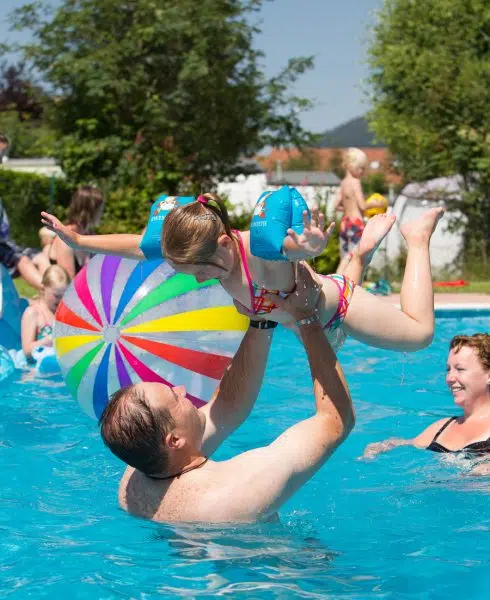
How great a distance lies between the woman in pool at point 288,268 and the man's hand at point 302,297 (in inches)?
1.6

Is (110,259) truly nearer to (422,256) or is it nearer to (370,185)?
(422,256)

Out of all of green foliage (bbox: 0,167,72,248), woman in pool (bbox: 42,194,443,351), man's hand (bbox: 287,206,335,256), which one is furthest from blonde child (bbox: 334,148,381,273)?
man's hand (bbox: 287,206,335,256)

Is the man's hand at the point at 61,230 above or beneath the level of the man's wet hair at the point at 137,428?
above

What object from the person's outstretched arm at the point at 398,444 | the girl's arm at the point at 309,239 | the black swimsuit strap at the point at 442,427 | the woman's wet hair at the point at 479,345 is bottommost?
the person's outstretched arm at the point at 398,444

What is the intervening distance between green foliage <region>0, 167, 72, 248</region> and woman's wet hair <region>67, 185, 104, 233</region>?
1002 cm

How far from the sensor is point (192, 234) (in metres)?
3.82

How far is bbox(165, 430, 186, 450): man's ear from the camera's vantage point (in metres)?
3.41

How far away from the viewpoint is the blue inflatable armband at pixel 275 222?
3.79 m

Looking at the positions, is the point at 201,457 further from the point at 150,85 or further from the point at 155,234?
the point at 150,85

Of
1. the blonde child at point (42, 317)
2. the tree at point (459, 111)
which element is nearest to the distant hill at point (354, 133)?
the tree at point (459, 111)

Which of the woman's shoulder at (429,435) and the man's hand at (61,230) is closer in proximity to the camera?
the man's hand at (61,230)

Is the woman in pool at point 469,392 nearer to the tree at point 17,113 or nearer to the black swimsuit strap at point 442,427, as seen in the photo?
the black swimsuit strap at point 442,427

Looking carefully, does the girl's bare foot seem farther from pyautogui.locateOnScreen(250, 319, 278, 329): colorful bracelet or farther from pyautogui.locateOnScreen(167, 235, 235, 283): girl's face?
pyautogui.locateOnScreen(167, 235, 235, 283): girl's face

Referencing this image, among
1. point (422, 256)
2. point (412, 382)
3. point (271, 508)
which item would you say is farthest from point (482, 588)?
point (412, 382)
